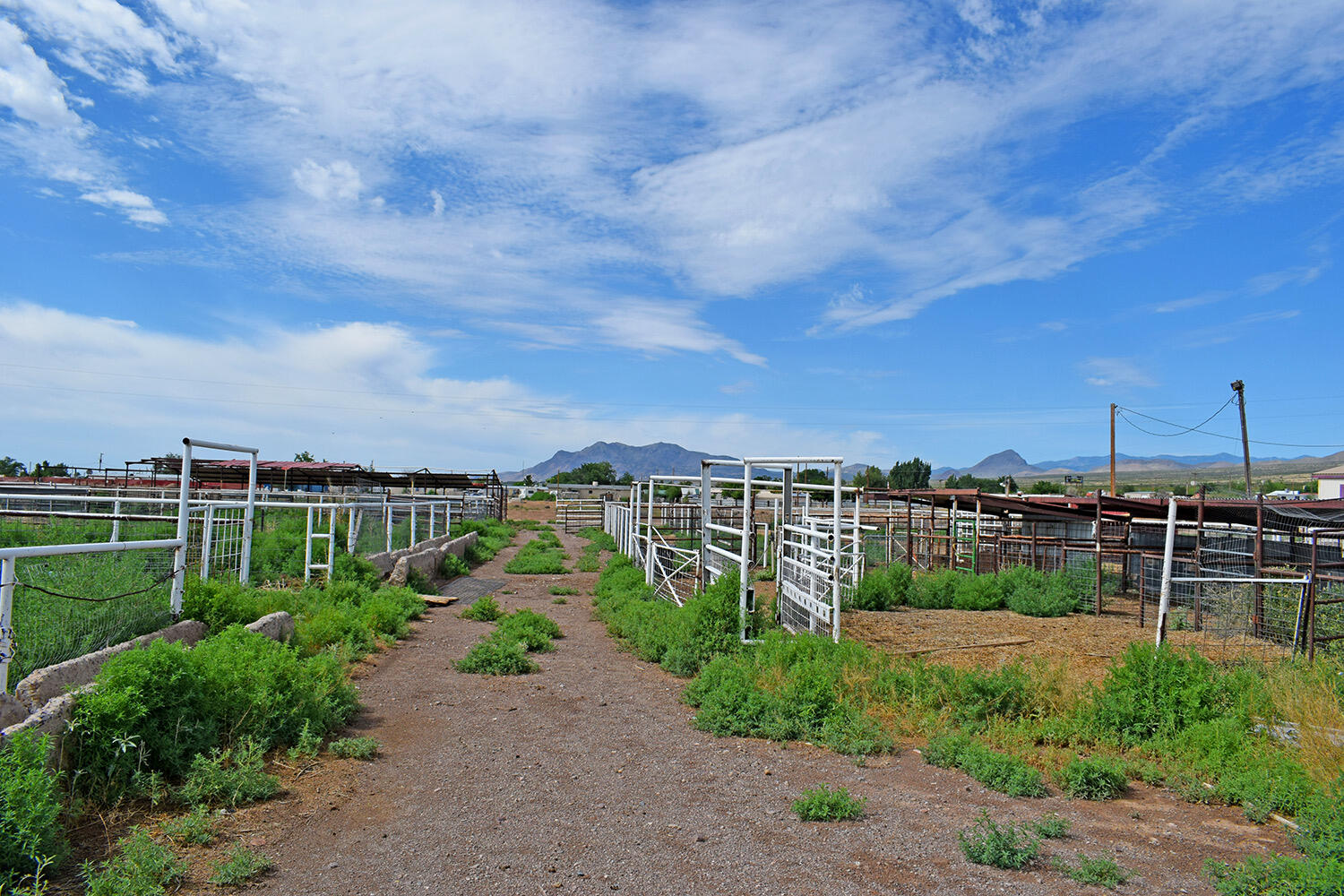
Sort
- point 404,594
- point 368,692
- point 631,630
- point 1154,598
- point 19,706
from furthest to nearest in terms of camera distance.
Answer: point 1154,598
point 404,594
point 631,630
point 368,692
point 19,706

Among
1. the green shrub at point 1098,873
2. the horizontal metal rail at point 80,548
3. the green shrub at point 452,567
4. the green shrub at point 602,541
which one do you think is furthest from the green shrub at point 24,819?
the green shrub at point 602,541

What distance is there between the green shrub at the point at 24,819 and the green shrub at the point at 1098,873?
4.91m

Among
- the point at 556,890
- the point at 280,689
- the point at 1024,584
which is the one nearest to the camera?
the point at 556,890

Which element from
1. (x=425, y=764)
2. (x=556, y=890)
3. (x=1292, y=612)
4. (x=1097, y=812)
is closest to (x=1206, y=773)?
(x=1097, y=812)

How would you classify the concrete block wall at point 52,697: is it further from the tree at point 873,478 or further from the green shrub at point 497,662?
the tree at point 873,478

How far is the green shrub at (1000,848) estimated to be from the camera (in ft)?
14.4

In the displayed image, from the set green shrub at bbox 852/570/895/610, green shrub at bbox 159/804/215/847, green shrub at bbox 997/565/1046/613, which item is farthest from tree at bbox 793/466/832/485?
green shrub at bbox 159/804/215/847

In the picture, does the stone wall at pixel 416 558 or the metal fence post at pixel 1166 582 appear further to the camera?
the stone wall at pixel 416 558

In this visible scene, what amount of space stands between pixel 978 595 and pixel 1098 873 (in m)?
11.7

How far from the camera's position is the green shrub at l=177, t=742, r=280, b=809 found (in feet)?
15.9

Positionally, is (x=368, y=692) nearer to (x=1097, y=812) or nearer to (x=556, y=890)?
(x=556, y=890)

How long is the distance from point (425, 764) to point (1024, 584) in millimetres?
12891

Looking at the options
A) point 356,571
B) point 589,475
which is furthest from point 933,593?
point 589,475

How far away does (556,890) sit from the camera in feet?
13.3
